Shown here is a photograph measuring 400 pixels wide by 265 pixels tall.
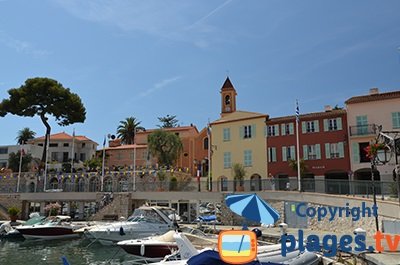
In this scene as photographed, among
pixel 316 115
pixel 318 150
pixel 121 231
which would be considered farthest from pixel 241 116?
pixel 121 231

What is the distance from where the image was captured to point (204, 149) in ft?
207

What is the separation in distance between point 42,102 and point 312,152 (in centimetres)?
3899

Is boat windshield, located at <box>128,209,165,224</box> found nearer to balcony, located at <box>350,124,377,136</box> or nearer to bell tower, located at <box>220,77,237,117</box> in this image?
balcony, located at <box>350,124,377,136</box>

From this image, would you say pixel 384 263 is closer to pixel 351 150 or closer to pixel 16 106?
pixel 351 150

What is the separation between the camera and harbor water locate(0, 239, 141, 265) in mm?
19891

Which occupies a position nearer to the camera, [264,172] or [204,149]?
[264,172]

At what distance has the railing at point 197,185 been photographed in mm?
24820

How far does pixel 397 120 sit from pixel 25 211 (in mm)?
41849

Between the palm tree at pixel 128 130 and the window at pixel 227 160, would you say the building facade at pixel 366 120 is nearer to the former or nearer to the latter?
the window at pixel 227 160

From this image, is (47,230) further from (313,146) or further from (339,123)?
(339,123)

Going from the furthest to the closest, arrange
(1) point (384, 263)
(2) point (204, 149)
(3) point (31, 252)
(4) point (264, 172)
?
1. (2) point (204, 149)
2. (4) point (264, 172)
3. (3) point (31, 252)
4. (1) point (384, 263)

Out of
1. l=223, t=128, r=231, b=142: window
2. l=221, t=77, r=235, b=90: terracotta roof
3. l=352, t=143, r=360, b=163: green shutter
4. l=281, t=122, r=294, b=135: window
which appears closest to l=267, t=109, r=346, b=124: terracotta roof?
l=281, t=122, r=294, b=135: window

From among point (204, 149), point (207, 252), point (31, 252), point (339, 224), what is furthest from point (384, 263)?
point (204, 149)

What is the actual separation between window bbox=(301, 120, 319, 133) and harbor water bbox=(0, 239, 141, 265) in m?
23.2
